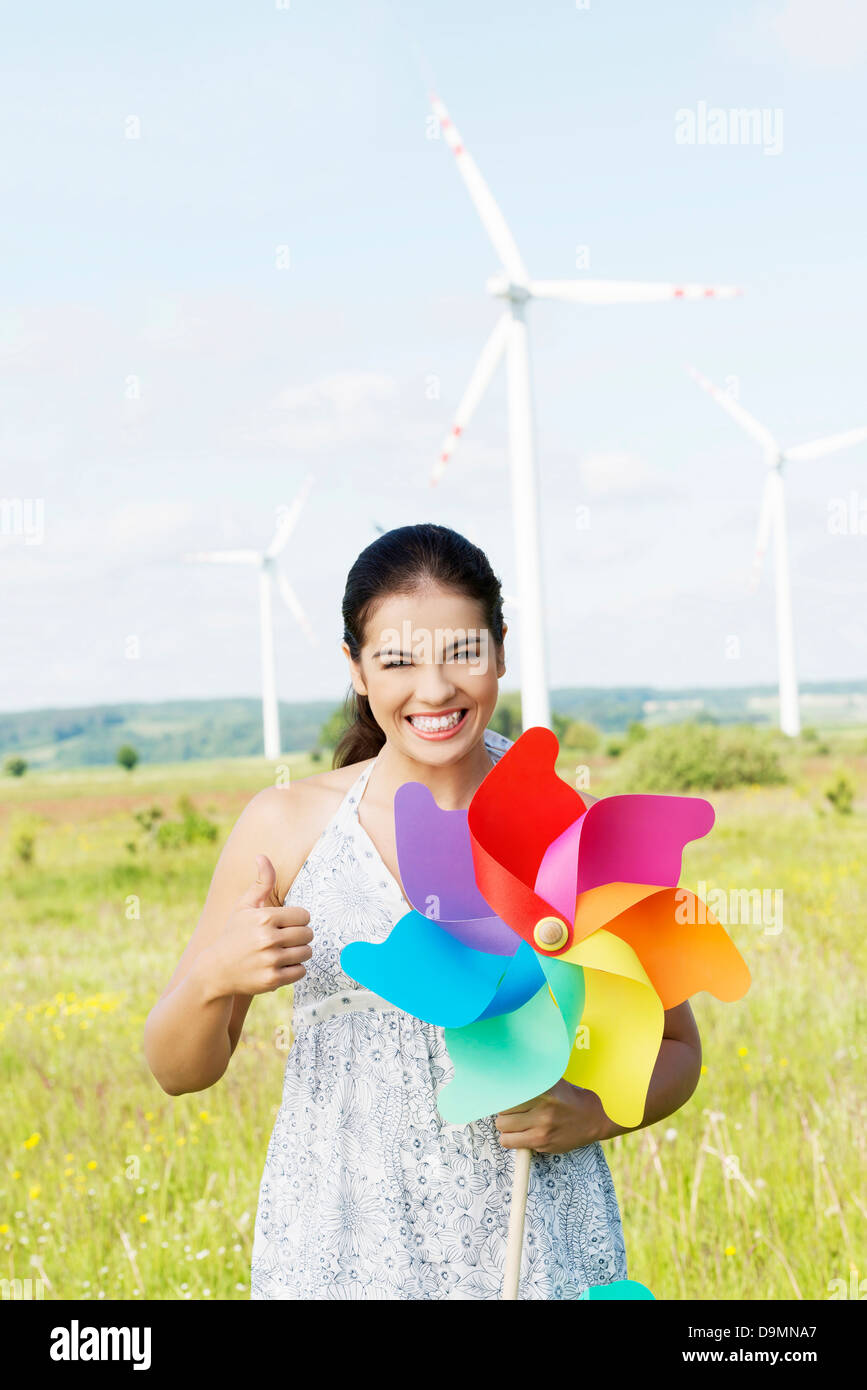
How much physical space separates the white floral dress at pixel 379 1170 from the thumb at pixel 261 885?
0.13m

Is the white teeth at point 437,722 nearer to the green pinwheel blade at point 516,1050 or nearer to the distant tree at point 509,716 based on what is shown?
the green pinwheel blade at point 516,1050

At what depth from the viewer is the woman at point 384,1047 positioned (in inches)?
72.9

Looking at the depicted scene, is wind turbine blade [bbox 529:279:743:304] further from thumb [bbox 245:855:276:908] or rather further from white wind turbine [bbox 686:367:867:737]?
thumb [bbox 245:855:276:908]

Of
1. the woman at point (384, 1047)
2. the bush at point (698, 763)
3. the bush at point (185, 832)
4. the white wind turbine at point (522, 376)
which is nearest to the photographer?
the woman at point (384, 1047)

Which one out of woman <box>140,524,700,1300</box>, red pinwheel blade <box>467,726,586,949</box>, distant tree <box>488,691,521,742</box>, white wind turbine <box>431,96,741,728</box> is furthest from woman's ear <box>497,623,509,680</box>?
distant tree <box>488,691,521,742</box>

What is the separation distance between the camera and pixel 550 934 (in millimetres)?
1729

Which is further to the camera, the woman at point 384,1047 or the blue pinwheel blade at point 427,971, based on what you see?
the woman at point 384,1047

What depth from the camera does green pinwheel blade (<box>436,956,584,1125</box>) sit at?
1.70m

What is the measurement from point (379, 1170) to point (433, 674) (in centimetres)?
75

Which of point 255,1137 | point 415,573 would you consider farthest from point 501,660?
point 255,1137

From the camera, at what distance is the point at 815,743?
24.3 meters

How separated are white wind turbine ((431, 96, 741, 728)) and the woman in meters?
8.31

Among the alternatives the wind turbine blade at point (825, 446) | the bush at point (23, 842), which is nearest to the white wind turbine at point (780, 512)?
the wind turbine blade at point (825, 446)
